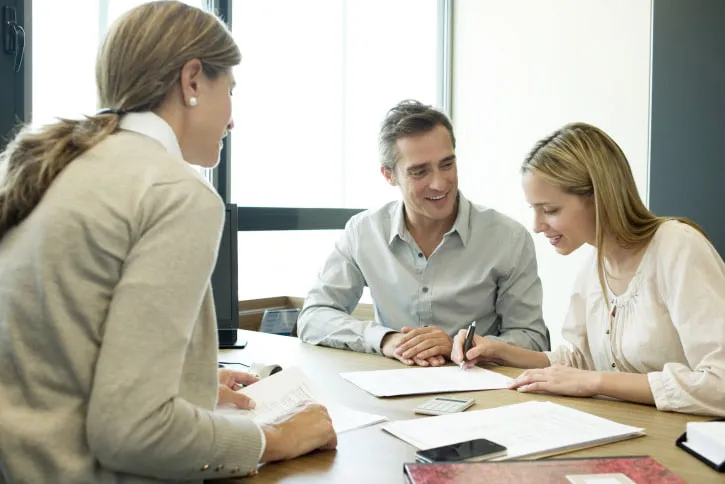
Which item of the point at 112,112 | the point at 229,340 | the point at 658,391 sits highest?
the point at 112,112

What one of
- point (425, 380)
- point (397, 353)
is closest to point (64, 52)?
point (397, 353)

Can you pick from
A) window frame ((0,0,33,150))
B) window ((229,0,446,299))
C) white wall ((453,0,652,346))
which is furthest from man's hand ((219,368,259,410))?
white wall ((453,0,652,346))

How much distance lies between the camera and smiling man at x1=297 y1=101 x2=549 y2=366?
212 cm

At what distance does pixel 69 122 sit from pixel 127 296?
1.10ft

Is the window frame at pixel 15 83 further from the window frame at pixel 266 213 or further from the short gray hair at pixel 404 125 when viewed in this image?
the short gray hair at pixel 404 125

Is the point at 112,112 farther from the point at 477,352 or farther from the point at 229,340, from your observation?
the point at 229,340

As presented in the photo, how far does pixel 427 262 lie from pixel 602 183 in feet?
2.38

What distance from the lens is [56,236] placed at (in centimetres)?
83

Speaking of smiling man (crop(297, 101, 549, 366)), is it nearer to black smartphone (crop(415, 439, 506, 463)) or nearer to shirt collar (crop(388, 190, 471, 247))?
shirt collar (crop(388, 190, 471, 247))

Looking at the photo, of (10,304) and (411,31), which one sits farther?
(411,31)

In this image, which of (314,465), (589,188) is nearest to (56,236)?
(314,465)

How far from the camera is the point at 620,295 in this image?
1.61 meters

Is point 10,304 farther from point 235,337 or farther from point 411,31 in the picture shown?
point 411,31

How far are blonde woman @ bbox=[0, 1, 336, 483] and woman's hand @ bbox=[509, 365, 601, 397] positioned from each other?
695 mm
